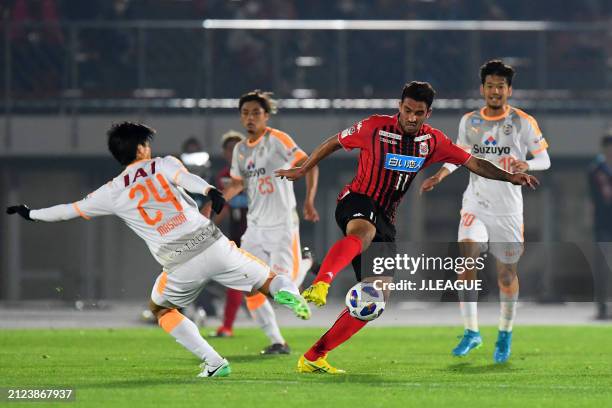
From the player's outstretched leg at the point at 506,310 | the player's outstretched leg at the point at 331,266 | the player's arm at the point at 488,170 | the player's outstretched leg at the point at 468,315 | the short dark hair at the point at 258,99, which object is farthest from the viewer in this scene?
the short dark hair at the point at 258,99

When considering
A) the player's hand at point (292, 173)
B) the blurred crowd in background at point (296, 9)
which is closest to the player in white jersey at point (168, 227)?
the player's hand at point (292, 173)

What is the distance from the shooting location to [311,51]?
2189 centimetres

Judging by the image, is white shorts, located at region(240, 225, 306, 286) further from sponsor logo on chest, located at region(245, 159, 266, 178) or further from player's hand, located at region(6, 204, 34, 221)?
player's hand, located at region(6, 204, 34, 221)

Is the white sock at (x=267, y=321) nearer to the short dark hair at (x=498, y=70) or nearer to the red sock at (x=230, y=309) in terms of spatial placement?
the red sock at (x=230, y=309)

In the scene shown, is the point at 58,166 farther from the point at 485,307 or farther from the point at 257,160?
the point at 257,160

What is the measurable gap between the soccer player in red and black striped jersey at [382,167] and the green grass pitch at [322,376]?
0.37m

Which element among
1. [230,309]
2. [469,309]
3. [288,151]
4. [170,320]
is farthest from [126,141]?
[230,309]

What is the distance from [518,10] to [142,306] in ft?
28.9

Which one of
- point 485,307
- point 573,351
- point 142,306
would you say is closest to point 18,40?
point 142,306

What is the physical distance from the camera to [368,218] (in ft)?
31.0

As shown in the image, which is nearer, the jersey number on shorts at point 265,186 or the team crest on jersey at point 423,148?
the team crest on jersey at point 423,148

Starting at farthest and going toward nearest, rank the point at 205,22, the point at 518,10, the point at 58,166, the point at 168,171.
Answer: the point at 518,10 < the point at 58,166 < the point at 205,22 < the point at 168,171

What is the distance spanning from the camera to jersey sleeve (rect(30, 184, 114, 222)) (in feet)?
30.2

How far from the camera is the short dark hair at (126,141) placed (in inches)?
363
